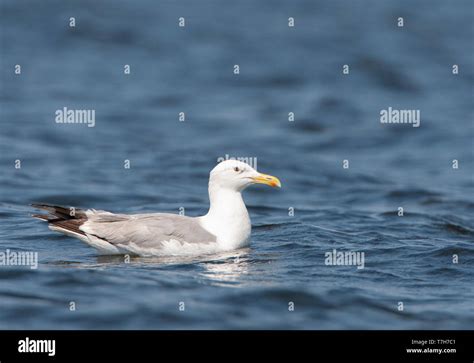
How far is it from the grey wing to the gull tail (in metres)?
0.09

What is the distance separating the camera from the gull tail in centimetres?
1373

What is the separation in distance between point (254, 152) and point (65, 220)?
34.5 ft

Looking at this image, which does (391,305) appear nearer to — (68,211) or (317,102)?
(68,211)

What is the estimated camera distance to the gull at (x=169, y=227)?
13656 mm

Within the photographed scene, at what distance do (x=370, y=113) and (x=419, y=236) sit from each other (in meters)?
12.1

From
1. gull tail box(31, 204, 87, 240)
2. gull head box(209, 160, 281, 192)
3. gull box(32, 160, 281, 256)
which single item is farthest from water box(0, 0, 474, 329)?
gull head box(209, 160, 281, 192)

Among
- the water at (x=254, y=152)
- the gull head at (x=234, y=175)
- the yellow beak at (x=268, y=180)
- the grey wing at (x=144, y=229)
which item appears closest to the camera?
the water at (x=254, y=152)

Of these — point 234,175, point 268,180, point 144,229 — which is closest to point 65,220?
point 144,229

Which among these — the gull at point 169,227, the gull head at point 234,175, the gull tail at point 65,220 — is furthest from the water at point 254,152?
the gull head at point 234,175

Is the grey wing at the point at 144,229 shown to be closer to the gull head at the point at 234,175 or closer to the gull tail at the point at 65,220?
the gull tail at the point at 65,220

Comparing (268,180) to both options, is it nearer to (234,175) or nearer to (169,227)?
(234,175)

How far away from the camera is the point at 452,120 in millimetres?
27469

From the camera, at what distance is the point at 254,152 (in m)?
23.9
